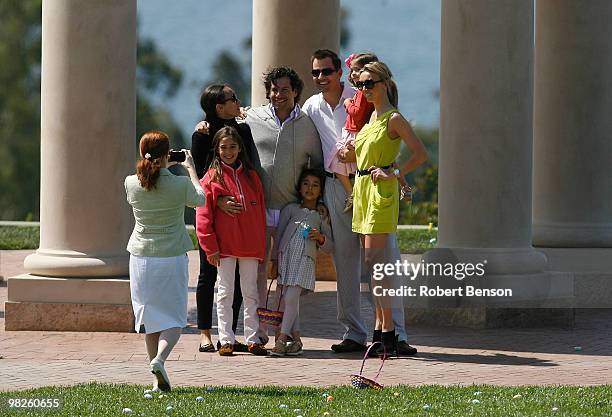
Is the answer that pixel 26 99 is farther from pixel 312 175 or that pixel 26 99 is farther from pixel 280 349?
pixel 280 349

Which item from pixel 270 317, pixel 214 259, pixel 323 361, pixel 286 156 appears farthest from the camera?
pixel 286 156

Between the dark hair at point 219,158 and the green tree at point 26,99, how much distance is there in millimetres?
37386

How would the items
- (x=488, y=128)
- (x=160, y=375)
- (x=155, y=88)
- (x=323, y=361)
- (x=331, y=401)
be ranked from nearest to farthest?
(x=331, y=401), (x=160, y=375), (x=323, y=361), (x=488, y=128), (x=155, y=88)

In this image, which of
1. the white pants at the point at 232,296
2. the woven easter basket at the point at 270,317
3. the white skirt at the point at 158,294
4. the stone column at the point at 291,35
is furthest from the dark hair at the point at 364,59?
the stone column at the point at 291,35

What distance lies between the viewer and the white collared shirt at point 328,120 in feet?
40.2

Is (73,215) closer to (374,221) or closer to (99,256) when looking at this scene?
(99,256)

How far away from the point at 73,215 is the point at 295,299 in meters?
2.59

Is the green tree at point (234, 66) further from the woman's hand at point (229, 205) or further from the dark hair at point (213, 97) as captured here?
the woman's hand at point (229, 205)

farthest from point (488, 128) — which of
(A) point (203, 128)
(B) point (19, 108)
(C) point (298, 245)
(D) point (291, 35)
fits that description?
(B) point (19, 108)

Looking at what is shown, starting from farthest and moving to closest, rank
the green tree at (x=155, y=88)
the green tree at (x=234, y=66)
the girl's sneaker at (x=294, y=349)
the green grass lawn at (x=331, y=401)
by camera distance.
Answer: the green tree at (x=234, y=66), the green tree at (x=155, y=88), the girl's sneaker at (x=294, y=349), the green grass lawn at (x=331, y=401)

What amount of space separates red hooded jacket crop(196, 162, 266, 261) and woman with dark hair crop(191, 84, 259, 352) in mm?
291

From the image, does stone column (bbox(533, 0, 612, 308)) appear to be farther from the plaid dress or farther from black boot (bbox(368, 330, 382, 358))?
the plaid dress

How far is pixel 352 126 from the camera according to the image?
12117 millimetres

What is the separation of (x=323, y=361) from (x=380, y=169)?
1764 millimetres
